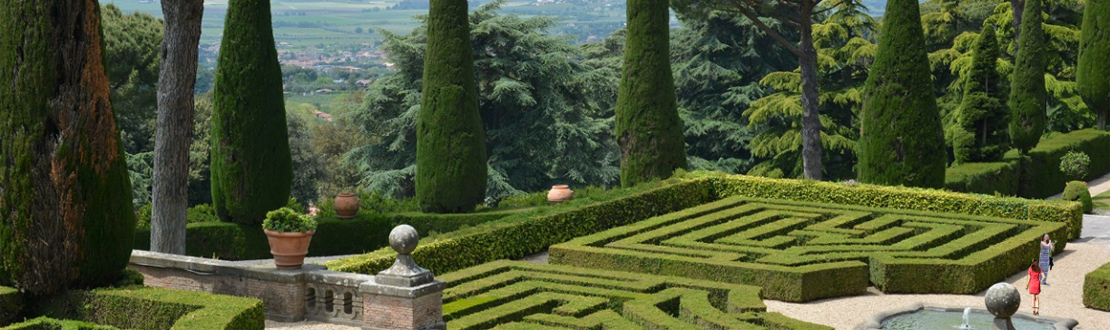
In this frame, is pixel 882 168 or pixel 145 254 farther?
pixel 882 168

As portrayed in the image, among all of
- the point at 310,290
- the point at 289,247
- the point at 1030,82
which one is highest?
the point at 1030,82

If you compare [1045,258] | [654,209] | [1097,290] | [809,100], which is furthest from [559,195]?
[1097,290]

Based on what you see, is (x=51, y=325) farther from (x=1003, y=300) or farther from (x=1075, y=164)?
(x=1075, y=164)

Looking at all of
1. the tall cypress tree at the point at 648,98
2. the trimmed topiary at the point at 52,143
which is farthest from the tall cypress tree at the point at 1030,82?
the trimmed topiary at the point at 52,143

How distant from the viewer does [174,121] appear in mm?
24156

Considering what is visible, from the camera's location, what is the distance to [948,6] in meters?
46.8

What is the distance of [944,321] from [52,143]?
12.7 metres

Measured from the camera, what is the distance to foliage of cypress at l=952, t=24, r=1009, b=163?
114 ft

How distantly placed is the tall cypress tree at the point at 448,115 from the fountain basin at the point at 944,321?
38.5ft

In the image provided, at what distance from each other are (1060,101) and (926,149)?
17.2 meters

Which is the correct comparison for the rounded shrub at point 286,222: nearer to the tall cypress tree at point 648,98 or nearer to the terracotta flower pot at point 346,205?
the terracotta flower pot at point 346,205

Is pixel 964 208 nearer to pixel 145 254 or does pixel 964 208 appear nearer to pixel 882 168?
A: pixel 882 168

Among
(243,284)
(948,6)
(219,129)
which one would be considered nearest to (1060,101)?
(948,6)

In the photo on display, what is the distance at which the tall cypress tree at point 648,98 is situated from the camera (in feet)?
103
